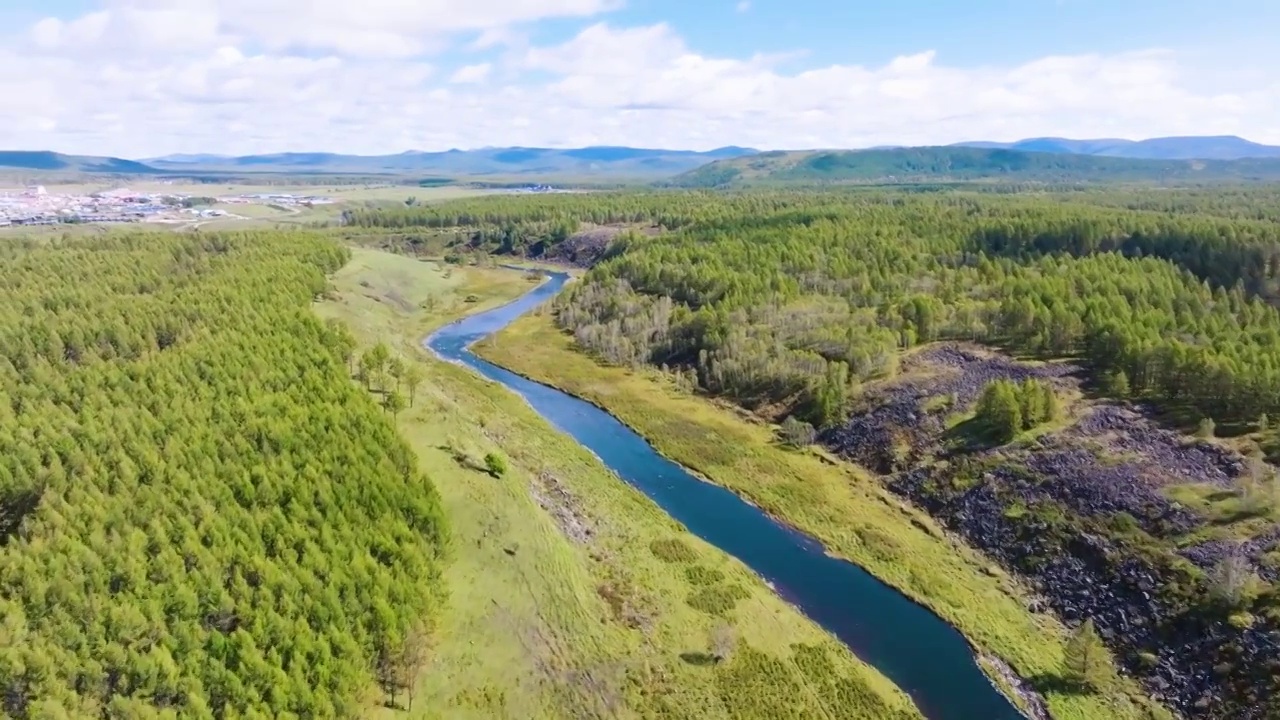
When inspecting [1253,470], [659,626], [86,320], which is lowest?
[659,626]

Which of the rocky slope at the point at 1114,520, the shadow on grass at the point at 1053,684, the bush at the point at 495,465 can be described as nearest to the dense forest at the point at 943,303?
the rocky slope at the point at 1114,520

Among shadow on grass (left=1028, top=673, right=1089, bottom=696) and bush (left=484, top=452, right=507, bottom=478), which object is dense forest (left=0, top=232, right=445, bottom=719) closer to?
bush (left=484, top=452, right=507, bottom=478)

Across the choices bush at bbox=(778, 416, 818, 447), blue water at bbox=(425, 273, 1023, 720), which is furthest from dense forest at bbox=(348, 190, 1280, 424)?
blue water at bbox=(425, 273, 1023, 720)

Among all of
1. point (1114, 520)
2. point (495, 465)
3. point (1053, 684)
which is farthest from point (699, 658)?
Answer: point (1114, 520)

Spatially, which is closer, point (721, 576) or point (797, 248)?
point (721, 576)

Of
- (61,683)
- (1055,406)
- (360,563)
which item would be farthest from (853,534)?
(61,683)

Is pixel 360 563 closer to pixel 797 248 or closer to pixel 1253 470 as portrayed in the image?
pixel 1253 470

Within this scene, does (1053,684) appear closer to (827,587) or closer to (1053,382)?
(827,587)
